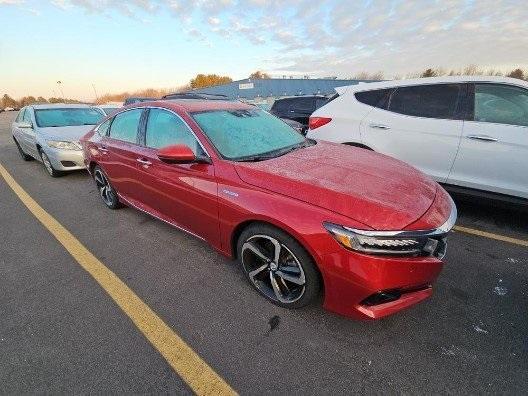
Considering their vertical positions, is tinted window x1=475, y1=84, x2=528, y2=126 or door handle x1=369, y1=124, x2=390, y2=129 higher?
tinted window x1=475, y1=84, x2=528, y2=126

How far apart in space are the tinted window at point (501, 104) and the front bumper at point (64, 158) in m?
6.75

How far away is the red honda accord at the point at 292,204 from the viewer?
1.91 m

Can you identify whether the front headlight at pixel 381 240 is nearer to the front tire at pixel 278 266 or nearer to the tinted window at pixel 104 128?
the front tire at pixel 278 266

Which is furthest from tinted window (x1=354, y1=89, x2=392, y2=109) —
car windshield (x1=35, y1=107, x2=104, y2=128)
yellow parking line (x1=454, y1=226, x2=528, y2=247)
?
car windshield (x1=35, y1=107, x2=104, y2=128)

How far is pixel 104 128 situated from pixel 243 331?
11.8 ft

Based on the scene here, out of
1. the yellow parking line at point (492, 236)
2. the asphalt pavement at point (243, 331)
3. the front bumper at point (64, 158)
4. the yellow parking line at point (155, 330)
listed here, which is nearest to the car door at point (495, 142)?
the asphalt pavement at point (243, 331)

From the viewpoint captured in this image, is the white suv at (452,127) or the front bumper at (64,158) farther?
the front bumper at (64,158)

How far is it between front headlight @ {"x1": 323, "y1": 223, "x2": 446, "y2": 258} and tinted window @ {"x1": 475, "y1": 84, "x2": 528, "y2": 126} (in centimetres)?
248

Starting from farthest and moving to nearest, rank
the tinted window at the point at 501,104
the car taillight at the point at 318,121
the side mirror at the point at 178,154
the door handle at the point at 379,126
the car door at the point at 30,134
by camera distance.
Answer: the car door at the point at 30,134 → the car taillight at the point at 318,121 → the door handle at the point at 379,126 → the tinted window at the point at 501,104 → the side mirror at the point at 178,154

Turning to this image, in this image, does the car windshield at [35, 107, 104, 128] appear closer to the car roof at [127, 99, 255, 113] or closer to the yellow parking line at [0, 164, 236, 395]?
the yellow parking line at [0, 164, 236, 395]

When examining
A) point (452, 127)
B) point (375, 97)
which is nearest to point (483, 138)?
point (452, 127)

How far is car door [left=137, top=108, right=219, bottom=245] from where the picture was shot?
2652mm

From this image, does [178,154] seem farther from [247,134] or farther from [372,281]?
[372,281]

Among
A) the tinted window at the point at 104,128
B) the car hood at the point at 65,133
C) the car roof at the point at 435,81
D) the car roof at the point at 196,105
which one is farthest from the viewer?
the car hood at the point at 65,133
